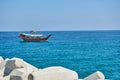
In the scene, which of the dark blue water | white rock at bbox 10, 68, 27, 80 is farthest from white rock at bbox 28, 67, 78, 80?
the dark blue water

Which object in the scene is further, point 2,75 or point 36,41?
point 36,41

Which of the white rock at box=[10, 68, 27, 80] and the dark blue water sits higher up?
the white rock at box=[10, 68, 27, 80]

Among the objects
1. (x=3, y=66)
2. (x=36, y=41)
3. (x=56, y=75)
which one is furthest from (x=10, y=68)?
(x=36, y=41)

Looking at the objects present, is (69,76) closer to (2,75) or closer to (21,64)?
(21,64)

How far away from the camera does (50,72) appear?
11414mm

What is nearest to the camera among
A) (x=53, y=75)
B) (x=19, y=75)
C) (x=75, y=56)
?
(x=19, y=75)

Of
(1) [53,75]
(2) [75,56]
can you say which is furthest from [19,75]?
(2) [75,56]

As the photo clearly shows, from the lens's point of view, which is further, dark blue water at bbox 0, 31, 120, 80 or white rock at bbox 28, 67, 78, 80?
dark blue water at bbox 0, 31, 120, 80

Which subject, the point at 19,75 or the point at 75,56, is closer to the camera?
the point at 19,75

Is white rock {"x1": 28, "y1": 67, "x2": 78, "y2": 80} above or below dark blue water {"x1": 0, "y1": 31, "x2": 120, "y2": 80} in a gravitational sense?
above

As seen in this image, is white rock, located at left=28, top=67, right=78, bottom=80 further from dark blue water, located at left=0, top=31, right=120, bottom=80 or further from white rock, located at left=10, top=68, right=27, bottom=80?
dark blue water, located at left=0, top=31, right=120, bottom=80

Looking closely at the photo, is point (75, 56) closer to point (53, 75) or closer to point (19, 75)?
point (53, 75)

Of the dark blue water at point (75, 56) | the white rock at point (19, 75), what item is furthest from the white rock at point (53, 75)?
the dark blue water at point (75, 56)

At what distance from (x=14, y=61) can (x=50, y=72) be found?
1967mm
